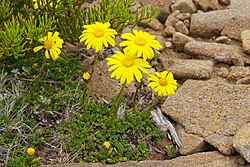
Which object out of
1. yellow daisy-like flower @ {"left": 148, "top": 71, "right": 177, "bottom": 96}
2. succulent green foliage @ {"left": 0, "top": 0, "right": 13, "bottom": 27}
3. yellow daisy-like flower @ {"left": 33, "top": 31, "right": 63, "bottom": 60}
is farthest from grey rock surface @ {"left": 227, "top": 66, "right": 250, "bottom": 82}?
succulent green foliage @ {"left": 0, "top": 0, "right": 13, "bottom": 27}

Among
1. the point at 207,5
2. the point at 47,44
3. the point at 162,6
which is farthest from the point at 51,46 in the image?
the point at 207,5

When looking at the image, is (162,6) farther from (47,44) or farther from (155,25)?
(47,44)

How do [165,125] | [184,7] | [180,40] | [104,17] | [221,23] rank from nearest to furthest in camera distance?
[165,125], [104,17], [180,40], [221,23], [184,7]

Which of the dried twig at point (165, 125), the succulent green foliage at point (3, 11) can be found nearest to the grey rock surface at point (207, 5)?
the dried twig at point (165, 125)

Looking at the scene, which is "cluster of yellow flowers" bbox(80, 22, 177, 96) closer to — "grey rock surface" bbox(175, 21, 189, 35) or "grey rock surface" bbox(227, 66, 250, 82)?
"grey rock surface" bbox(227, 66, 250, 82)

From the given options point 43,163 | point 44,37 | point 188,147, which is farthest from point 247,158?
point 44,37

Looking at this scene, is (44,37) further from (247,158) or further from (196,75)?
(247,158)
